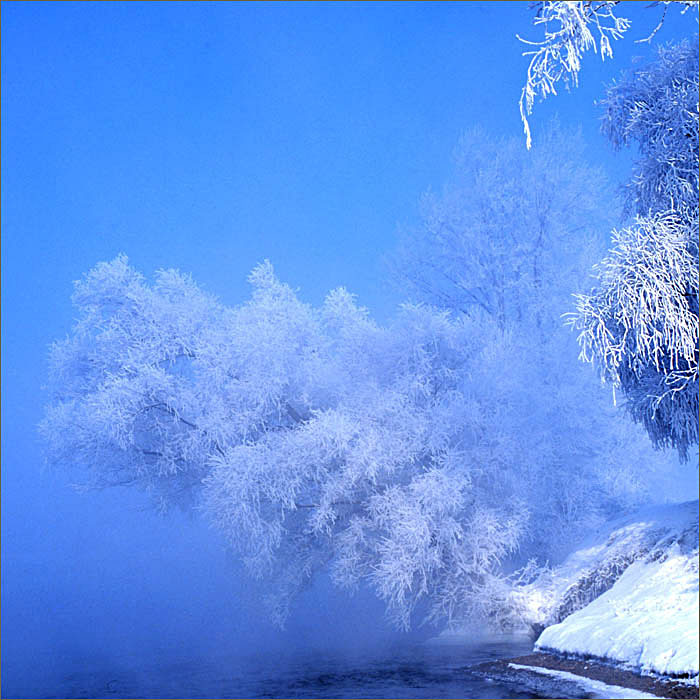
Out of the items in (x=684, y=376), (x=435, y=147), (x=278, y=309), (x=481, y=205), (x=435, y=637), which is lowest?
(x=435, y=637)

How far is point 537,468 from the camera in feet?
53.6

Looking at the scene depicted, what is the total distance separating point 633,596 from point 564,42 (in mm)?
6966

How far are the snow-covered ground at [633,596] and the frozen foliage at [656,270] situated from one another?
1521 millimetres

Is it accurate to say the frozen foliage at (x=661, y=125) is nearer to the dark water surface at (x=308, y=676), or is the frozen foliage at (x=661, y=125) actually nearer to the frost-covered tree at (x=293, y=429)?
the frost-covered tree at (x=293, y=429)

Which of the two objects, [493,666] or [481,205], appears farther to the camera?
[481,205]

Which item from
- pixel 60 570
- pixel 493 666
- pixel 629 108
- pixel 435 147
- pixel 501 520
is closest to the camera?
pixel 493 666

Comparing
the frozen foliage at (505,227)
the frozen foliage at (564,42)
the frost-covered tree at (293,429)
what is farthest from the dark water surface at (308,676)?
the frozen foliage at (505,227)

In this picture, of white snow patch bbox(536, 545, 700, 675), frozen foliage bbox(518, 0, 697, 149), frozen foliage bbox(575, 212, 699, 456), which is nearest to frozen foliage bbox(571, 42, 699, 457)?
frozen foliage bbox(575, 212, 699, 456)

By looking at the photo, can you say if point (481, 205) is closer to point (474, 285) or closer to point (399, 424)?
point (474, 285)

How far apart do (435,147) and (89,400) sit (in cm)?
1371

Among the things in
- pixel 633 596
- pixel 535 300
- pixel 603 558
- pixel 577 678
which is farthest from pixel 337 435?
pixel 535 300

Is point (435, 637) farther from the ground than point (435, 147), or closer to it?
closer to it

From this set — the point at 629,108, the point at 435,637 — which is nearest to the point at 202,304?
the point at 435,637

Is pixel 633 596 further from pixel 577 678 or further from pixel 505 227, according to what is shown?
pixel 505 227
